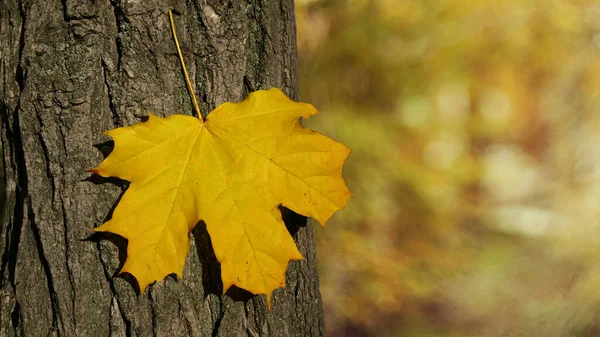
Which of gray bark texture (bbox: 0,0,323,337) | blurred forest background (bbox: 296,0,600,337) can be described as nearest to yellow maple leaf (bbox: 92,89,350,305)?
gray bark texture (bbox: 0,0,323,337)

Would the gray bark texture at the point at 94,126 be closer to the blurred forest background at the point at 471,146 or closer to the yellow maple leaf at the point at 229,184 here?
the yellow maple leaf at the point at 229,184

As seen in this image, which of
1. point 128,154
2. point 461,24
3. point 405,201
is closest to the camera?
point 128,154

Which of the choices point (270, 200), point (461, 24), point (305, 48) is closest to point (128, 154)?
point (270, 200)

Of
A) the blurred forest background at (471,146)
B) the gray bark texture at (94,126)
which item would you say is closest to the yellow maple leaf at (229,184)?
the gray bark texture at (94,126)

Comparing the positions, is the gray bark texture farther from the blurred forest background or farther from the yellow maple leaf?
the blurred forest background

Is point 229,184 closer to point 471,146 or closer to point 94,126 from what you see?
point 94,126

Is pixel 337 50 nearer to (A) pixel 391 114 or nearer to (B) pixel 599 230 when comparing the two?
(A) pixel 391 114

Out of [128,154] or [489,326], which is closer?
[128,154]
